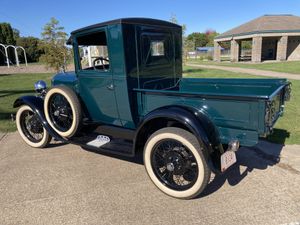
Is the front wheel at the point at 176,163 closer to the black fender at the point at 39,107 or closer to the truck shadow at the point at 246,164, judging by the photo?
the truck shadow at the point at 246,164

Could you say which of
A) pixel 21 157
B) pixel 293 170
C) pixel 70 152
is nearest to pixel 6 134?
pixel 21 157

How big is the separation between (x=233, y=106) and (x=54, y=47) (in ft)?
43.6

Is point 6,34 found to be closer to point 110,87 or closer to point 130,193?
point 110,87

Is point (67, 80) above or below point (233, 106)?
above

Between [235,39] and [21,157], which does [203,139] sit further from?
[235,39]

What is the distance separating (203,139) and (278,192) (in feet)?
3.73

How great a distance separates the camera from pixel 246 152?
419cm

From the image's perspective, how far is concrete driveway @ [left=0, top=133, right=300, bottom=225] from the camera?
271cm

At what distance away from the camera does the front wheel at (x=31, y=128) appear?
461cm

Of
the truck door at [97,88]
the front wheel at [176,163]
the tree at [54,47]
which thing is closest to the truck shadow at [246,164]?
the front wheel at [176,163]

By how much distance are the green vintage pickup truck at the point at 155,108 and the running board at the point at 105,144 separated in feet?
0.04

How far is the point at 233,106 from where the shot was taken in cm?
271

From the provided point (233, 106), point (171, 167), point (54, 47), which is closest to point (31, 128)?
point (171, 167)

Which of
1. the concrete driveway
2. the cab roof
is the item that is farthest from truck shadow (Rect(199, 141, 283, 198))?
the cab roof
